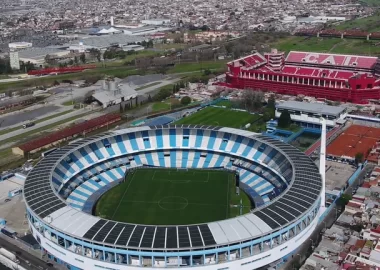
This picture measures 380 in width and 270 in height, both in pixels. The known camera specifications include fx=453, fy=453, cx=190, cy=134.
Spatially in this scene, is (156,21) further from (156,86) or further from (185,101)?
(185,101)

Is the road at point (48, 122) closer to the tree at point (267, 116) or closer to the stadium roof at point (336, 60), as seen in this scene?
the tree at point (267, 116)

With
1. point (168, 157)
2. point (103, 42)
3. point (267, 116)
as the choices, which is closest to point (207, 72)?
A: point (267, 116)

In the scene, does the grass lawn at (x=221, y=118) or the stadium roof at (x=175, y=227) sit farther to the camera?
the grass lawn at (x=221, y=118)

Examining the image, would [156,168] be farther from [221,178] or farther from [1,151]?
[1,151]

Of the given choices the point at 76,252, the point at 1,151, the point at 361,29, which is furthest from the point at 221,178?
the point at 361,29

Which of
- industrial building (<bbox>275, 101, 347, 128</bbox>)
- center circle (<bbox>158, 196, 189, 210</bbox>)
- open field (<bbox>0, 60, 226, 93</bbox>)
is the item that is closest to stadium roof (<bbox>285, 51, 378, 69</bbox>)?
open field (<bbox>0, 60, 226, 93</bbox>)

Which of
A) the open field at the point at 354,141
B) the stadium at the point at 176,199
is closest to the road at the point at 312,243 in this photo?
the stadium at the point at 176,199
